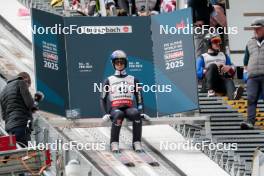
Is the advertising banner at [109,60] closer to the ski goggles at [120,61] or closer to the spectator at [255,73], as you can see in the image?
the spectator at [255,73]

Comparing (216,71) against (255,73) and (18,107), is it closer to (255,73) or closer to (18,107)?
(255,73)

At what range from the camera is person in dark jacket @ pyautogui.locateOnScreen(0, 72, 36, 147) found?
22.4 m

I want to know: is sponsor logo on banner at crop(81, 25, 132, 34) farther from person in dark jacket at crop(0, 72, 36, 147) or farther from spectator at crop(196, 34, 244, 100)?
person in dark jacket at crop(0, 72, 36, 147)

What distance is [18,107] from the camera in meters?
22.6

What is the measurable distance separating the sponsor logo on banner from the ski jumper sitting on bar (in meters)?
1.47

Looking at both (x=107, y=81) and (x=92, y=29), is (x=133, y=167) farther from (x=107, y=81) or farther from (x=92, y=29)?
(x=92, y=29)

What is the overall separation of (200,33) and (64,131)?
10.4 ft

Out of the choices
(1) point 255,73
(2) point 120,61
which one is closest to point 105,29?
(2) point 120,61

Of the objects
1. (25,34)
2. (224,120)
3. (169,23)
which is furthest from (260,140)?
(25,34)

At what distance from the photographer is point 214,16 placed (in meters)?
27.6

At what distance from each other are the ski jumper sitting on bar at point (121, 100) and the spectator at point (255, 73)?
159 cm

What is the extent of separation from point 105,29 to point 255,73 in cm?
274

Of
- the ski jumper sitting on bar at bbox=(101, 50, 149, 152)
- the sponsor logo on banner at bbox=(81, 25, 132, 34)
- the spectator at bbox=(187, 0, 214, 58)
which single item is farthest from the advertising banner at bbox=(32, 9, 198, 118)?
the ski jumper sitting on bar at bbox=(101, 50, 149, 152)

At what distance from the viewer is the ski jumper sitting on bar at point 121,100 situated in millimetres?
23375
